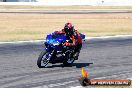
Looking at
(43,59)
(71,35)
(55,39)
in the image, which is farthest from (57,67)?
(71,35)

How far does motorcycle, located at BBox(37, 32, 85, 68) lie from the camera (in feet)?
54.9

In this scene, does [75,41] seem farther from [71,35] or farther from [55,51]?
[55,51]

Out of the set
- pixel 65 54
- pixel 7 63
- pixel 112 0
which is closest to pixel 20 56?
pixel 7 63

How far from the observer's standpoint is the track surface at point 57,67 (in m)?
13.9

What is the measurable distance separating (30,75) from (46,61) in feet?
6.19

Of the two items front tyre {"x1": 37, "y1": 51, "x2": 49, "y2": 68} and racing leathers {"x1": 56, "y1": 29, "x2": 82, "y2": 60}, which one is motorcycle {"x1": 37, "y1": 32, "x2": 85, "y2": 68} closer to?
front tyre {"x1": 37, "y1": 51, "x2": 49, "y2": 68}

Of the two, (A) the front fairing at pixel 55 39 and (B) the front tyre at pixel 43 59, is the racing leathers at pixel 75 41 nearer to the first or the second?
(A) the front fairing at pixel 55 39

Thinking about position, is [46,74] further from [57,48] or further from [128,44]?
[128,44]

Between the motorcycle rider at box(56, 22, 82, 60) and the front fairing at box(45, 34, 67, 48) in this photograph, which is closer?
the front fairing at box(45, 34, 67, 48)

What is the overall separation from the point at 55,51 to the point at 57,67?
69 cm

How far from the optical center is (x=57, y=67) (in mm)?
17156

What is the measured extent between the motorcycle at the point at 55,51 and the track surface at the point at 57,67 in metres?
0.30

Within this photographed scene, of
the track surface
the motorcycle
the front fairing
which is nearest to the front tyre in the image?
the motorcycle

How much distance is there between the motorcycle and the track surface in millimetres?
296
